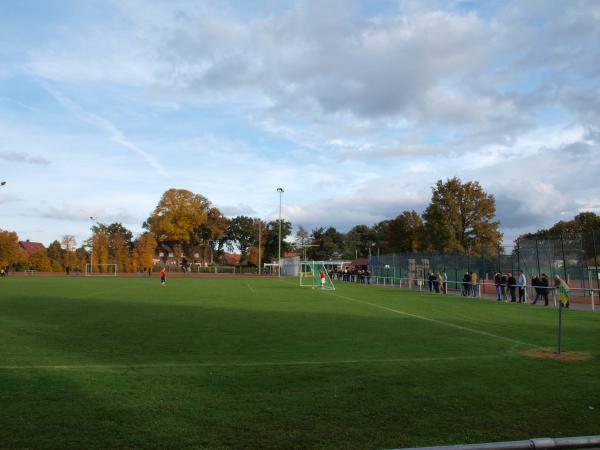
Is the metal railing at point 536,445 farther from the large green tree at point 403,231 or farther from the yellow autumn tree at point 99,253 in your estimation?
the yellow autumn tree at point 99,253

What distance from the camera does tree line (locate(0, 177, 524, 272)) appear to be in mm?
57406

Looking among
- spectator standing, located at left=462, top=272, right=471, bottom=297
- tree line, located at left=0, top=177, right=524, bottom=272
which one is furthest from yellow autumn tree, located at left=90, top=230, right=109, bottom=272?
spectator standing, located at left=462, top=272, right=471, bottom=297

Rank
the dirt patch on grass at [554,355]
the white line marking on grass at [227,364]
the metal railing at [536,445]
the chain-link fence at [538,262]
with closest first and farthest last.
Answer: the metal railing at [536,445]
the white line marking on grass at [227,364]
the dirt patch on grass at [554,355]
the chain-link fence at [538,262]

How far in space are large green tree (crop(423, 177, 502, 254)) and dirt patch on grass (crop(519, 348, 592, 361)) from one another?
4704cm

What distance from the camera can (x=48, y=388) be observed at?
718 centimetres

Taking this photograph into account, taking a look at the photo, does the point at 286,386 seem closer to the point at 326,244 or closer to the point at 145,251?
the point at 145,251

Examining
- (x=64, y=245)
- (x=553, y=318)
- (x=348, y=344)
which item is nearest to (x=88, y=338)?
(x=348, y=344)

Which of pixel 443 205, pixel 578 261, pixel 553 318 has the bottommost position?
pixel 553 318

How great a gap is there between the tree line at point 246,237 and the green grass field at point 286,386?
27.2 m

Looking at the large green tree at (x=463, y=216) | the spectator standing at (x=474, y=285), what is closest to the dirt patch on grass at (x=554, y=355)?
the spectator standing at (x=474, y=285)

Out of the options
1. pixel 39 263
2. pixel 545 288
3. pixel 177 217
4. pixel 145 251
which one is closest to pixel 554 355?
pixel 545 288

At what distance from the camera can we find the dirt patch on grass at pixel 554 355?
32.2 feet

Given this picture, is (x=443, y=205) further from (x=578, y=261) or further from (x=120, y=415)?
(x=120, y=415)

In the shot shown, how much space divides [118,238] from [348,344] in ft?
285
